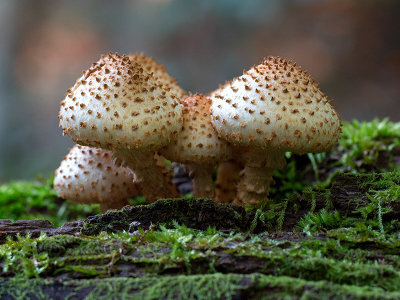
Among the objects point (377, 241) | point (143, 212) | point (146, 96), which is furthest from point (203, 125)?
point (377, 241)

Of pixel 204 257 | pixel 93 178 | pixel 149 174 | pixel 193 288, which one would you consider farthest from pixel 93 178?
pixel 193 288

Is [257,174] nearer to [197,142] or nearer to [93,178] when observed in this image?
[197,142]

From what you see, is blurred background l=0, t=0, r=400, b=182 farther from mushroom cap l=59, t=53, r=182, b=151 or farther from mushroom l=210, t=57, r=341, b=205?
mushroom cap l=59, t=53, r=182, b=151

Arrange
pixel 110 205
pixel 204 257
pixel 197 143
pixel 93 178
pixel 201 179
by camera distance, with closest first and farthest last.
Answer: pixel 204 257, pixel 197 143, pixel 93 178, pixel 201 179, pixel 110 205

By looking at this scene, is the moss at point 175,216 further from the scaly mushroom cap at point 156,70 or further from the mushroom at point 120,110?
the scaly mushroom cap at point 156,70

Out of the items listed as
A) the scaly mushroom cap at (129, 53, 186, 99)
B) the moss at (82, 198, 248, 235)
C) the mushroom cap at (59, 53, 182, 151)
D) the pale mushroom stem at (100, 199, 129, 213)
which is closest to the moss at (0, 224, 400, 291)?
the moss at (82, 198, 248, 235)

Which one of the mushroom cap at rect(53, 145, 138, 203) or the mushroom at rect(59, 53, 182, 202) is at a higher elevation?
the mushroom at rect(59, 53, 182, 202)
